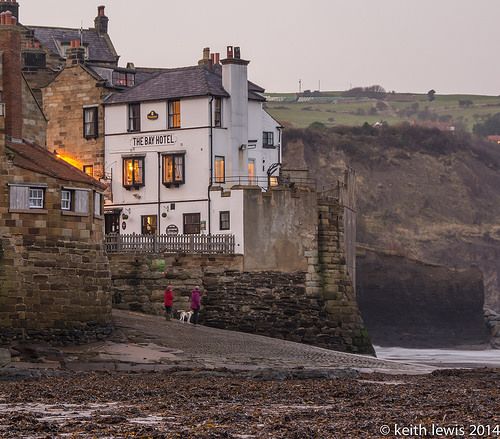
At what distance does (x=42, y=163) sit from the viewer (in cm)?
5384

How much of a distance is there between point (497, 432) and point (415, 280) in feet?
213

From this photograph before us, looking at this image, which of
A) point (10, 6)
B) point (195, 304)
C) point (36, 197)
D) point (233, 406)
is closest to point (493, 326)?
point (10, 6)

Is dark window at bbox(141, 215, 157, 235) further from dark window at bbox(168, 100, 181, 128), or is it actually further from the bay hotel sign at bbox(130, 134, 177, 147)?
dark window at bbox(168, 100, 181, 128)

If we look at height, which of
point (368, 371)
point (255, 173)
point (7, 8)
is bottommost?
point (368, 371)

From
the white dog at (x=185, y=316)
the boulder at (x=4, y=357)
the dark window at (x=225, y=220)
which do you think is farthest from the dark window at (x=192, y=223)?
the boulder at (x=4, y=357)

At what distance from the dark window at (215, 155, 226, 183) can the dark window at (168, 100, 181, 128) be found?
8.13ft

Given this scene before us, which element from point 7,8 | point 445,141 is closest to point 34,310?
point 7,8

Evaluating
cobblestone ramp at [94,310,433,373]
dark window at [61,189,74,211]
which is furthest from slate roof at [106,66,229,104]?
dark window at [61,189,74,211]

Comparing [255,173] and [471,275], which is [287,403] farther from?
[471,275]

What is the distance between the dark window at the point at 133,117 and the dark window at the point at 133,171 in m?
1.44

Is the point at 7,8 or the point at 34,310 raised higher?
the point at 7,8

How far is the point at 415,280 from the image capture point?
95750 mm

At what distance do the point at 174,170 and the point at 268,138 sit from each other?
8.49 metres

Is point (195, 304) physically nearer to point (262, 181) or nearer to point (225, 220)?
point (225, 220)
